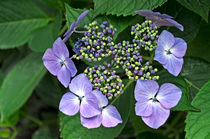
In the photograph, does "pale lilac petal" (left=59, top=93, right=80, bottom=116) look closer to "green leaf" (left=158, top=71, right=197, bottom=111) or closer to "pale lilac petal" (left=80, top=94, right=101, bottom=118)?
"pale lilac petal" (left=80, top=94, right=101, bottom=118)

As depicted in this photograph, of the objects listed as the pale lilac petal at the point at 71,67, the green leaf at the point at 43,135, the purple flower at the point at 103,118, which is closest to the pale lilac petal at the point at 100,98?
the purple flower at the point at 103,118

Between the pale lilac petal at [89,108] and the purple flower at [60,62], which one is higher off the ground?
the purple flower at [60,62]

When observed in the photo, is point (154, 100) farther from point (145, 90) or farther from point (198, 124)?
point (198, 124)

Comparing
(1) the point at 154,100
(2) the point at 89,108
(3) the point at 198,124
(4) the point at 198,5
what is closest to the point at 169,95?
(1) the point at 154,100

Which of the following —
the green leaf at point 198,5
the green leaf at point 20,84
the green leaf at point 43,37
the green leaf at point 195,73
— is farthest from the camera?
the green leaf at point 20,84

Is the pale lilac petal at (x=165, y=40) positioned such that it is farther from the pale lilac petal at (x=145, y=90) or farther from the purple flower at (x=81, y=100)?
the purple flower at (x=81, y=100)

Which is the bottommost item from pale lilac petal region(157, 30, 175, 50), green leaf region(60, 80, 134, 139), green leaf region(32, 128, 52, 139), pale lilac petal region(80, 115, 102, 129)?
green leaf region(32, 128, 52, 139)

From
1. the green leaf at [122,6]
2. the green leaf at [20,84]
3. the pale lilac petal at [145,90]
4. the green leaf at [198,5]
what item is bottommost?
the green leaf at [20,84]

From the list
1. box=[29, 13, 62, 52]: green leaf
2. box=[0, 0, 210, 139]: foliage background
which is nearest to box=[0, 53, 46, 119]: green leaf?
box=[0, 0, 210, 139]: foliage background
